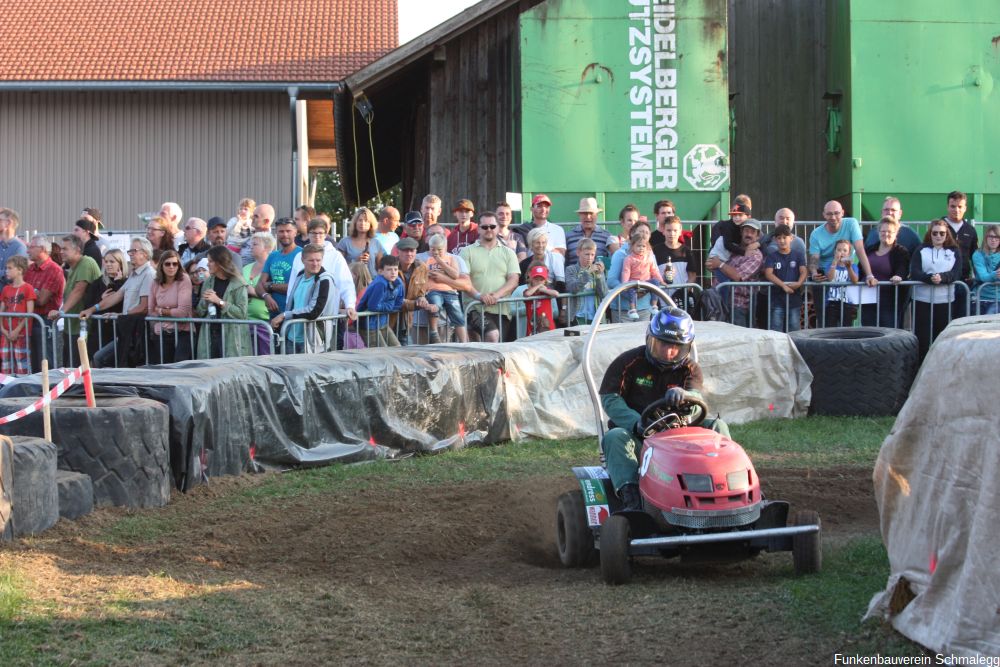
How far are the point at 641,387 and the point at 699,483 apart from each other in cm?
124

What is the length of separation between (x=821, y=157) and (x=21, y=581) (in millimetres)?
16943

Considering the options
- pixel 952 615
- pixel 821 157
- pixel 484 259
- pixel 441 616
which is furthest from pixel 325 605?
pixel 821 157

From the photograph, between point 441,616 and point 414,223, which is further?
point 414,223

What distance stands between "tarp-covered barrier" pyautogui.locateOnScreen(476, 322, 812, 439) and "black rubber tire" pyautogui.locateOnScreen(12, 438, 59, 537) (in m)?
5.06

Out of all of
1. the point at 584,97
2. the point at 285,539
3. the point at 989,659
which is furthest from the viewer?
the point at 584,97

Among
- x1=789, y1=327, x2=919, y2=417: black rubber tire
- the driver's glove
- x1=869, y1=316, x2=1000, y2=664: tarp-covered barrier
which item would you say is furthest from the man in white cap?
x1=869, y1=316, x2=1000, y2=664: tarp-covered barrier

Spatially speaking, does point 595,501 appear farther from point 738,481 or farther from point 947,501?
point 947,501

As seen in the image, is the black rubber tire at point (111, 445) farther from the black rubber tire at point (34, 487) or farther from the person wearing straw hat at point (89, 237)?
the person wearing straw hat at point (89, 237)

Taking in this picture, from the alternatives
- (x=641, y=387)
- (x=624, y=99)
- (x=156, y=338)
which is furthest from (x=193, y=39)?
(x=641, y=387)

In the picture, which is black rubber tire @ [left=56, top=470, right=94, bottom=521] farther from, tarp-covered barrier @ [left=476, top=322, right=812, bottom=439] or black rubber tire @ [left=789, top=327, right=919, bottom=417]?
black rubber tire @ [left=789, top=327, right=919, bottom=417]

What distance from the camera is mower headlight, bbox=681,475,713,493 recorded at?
6.70 meters

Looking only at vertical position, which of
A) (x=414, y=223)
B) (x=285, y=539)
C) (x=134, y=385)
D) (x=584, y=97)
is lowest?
(x=285, y=539)

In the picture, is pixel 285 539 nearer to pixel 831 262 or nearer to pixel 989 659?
pixel 989 659

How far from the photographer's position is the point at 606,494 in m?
7.39
